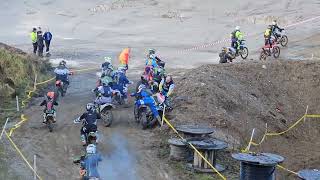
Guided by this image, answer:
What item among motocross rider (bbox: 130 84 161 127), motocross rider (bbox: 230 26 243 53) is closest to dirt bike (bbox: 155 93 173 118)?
motocross rider (bbox: 130 84 161 127)

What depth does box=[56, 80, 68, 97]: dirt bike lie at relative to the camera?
22.1m

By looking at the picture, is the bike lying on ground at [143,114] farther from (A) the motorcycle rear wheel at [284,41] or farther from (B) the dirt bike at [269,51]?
(A) the motorcycle rear wheel at [284,41]

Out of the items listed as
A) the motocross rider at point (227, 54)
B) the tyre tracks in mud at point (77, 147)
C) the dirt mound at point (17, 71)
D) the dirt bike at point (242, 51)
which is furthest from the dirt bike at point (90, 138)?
the dirt bike at point (242, 51)

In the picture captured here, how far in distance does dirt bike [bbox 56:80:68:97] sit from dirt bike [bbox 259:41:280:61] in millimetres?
11389

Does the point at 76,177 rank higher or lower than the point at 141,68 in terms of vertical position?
lower

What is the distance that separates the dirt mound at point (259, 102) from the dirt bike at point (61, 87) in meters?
4.51

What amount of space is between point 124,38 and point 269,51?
1498 cm

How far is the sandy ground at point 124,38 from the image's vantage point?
15.9 meters

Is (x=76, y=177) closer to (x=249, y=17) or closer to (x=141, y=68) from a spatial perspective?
(x=141, y=68)

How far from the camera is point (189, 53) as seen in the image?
35.6m

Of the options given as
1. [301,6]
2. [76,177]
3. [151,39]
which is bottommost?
[76,177]

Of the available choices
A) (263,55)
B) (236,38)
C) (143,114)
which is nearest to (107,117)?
(143,114)

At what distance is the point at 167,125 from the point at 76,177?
4602 millimetres

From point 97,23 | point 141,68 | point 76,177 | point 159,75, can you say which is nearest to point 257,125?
point 159,75
